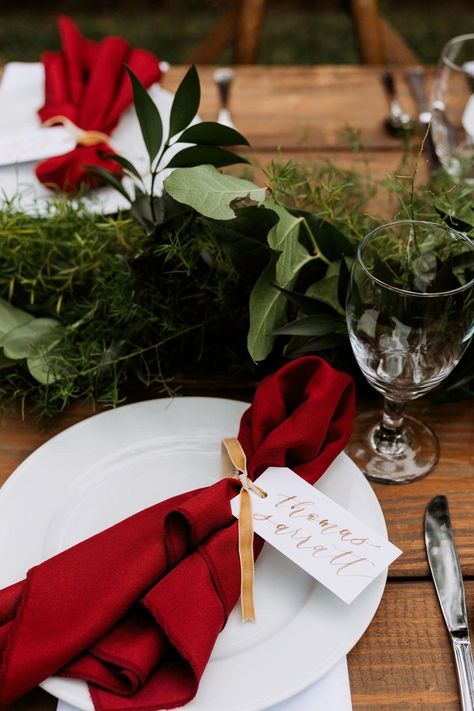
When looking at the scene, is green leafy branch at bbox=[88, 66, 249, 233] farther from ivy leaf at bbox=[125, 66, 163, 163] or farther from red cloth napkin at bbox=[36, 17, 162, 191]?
red cloth napkin at bbox=[36, 17, 162, 191]

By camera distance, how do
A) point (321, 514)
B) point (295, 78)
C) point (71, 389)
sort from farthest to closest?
point (295, 78)
point (71, 389)
point (321, 514)

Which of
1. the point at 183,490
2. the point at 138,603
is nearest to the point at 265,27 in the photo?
the point at 183,490

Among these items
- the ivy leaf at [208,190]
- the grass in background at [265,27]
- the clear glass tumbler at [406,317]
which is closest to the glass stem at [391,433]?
the clear glass tumbler at [406,317]

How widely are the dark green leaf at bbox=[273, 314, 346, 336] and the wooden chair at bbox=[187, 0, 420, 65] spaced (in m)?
0.96

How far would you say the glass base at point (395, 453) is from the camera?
77cm

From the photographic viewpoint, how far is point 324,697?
1.92 ft

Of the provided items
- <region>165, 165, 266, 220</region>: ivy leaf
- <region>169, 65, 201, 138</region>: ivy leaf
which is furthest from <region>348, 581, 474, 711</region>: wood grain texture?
<region>169, 65, 201, 138</region>: ivy leaf

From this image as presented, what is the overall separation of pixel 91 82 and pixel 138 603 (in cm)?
82

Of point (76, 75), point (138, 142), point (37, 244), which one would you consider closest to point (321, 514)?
point (37, 244)

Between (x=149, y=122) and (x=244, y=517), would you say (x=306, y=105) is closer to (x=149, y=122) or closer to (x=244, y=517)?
(x=149, y=122)

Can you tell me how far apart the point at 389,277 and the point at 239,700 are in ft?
1.25

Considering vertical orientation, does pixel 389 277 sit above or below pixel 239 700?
above

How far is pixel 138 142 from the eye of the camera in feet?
3.72

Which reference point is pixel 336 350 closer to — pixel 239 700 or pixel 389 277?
pixel 389 277
